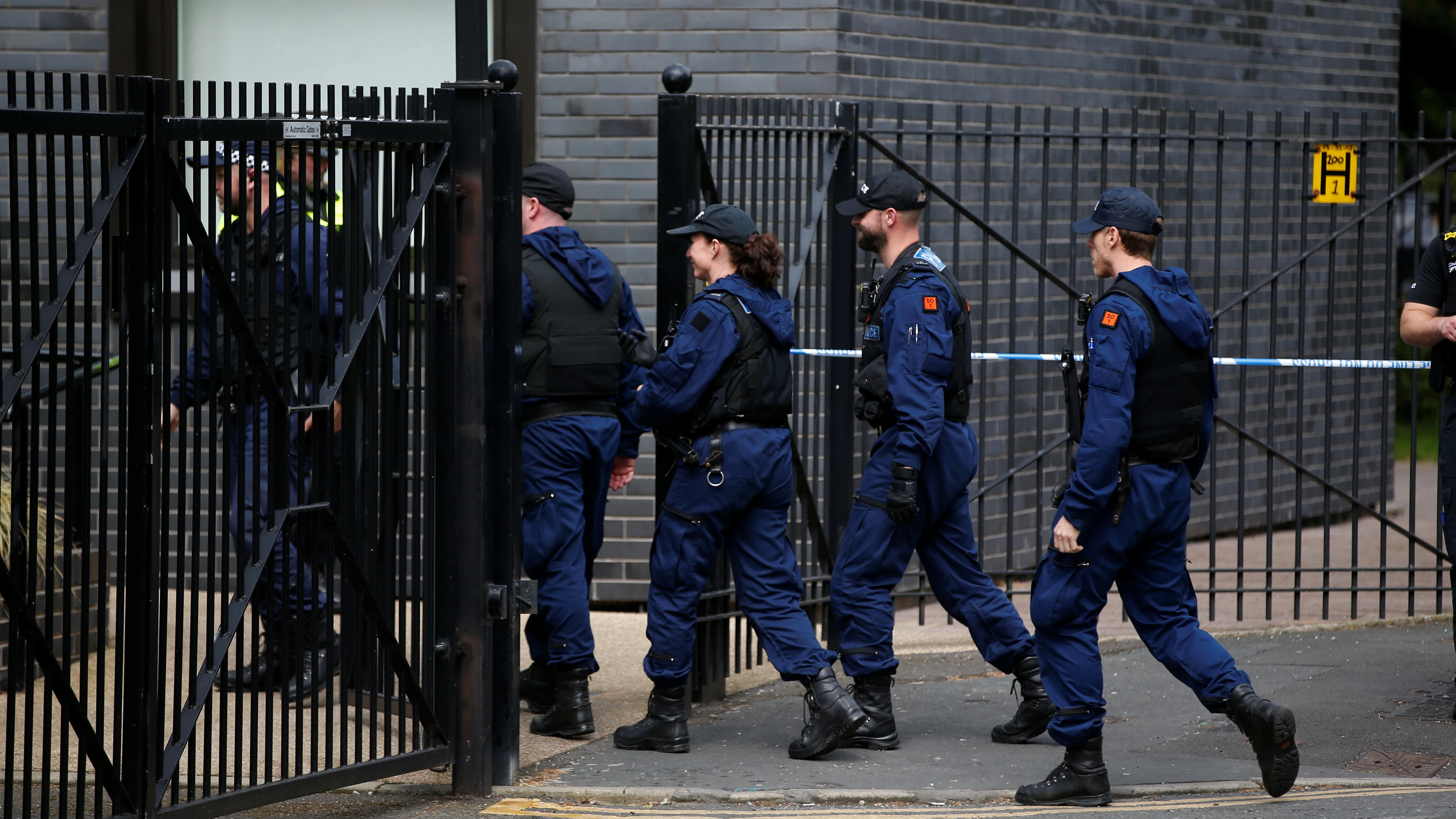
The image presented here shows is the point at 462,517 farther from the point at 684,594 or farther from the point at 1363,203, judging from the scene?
the point at 1363,203

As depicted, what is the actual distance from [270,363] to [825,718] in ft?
7.33

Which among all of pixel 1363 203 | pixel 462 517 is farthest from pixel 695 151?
pixel 1363 203

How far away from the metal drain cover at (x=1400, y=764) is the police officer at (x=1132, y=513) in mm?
546

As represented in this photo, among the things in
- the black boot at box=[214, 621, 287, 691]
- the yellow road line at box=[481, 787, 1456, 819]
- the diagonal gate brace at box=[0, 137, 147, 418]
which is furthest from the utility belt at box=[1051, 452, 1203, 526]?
the diagonal gate brace at box=[0, 137, 147, 418]

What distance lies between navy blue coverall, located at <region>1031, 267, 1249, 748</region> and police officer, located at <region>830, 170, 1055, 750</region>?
0.64 meters

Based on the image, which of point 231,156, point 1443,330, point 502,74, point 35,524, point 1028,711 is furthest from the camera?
point 1443,330

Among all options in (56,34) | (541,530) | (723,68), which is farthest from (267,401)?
(56,34)

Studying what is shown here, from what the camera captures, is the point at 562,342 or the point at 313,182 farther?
the point at 562,342

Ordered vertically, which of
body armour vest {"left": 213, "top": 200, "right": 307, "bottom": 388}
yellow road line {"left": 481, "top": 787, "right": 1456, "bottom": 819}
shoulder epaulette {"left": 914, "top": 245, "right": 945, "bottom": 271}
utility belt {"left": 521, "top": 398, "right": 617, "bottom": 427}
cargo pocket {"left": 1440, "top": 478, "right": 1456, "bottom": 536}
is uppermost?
shoulder epaulette {"left": 914, "top": 245, "right": 945, "bottom": 271}

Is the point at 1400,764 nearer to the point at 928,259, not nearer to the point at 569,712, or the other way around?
the point at 928,259

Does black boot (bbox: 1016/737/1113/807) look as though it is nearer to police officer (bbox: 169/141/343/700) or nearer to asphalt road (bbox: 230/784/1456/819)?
asphalt road (bbox: 230/784/1456/819)

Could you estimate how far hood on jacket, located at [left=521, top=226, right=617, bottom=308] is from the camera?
6289mm

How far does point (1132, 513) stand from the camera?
Result: 17.5ft

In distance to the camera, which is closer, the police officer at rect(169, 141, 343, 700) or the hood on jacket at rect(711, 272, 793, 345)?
the police officer at rect(169, 141, 343, 700)
